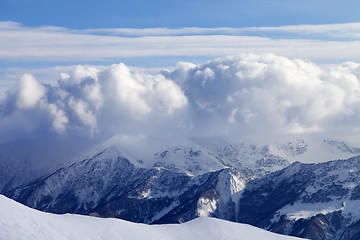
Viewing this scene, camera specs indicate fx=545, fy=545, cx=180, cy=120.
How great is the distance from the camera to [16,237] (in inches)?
4638

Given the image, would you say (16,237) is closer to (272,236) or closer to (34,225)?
(34,225)

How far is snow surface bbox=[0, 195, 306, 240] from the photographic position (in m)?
124

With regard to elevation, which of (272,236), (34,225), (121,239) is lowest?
(272,236)

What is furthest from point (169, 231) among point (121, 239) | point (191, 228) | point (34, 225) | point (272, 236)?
point (34, 225)

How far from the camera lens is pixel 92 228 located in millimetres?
143375

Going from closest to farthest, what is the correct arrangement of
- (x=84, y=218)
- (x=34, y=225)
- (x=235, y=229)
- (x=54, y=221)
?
(x=34, y=225), (x=54, y=221), (x=84, y=218), (x=235, y=229)

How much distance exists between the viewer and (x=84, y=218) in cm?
14988

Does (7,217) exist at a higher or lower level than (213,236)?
higher

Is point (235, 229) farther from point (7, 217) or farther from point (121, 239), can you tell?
point (7, 217)

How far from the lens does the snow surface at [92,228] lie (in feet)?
407

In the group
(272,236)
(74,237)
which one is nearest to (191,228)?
(272,236)

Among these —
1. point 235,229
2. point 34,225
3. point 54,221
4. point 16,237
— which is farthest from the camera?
point 235,229

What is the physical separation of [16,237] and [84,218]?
3337 cm

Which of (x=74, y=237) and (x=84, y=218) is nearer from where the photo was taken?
(x=74, y=237)
